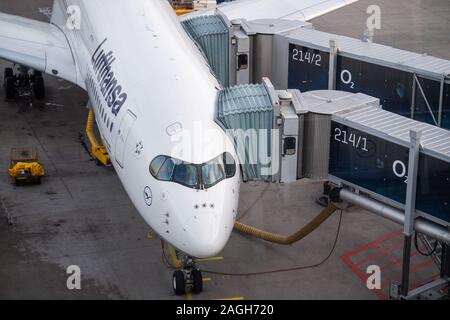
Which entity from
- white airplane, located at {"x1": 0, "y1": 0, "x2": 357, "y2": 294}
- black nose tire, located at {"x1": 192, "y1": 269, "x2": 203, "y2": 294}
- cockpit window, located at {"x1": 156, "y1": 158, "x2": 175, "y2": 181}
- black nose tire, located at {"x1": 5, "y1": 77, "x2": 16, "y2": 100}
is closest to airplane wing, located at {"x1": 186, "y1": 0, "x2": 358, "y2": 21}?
white airplane, located at {"x1": 0, "y1": 0, "x2": 357, "y2": 294}

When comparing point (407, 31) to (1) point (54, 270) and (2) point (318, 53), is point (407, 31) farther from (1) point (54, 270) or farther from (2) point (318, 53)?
(1) point (54, 270)

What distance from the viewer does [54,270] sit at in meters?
28.4

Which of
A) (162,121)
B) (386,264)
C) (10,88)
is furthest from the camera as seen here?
(10,88)

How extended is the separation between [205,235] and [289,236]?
22.0ft

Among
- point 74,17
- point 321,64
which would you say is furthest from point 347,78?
point 74,17

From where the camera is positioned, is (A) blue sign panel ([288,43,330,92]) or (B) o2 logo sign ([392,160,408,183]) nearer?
(B) o2 logo sign ([392,160,408,183])

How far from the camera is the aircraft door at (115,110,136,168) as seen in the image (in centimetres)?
2694

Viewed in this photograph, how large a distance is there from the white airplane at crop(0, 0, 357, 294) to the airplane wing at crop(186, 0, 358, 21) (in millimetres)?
7339

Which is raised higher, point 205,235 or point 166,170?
point 166,170

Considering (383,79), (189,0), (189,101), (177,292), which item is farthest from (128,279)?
(189,0)

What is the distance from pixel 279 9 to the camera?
43.6m

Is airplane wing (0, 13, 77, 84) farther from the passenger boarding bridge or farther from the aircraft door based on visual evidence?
the aircraft door

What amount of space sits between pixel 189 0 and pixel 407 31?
12702mm

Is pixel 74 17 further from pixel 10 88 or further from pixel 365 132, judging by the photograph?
pixel 365 132
